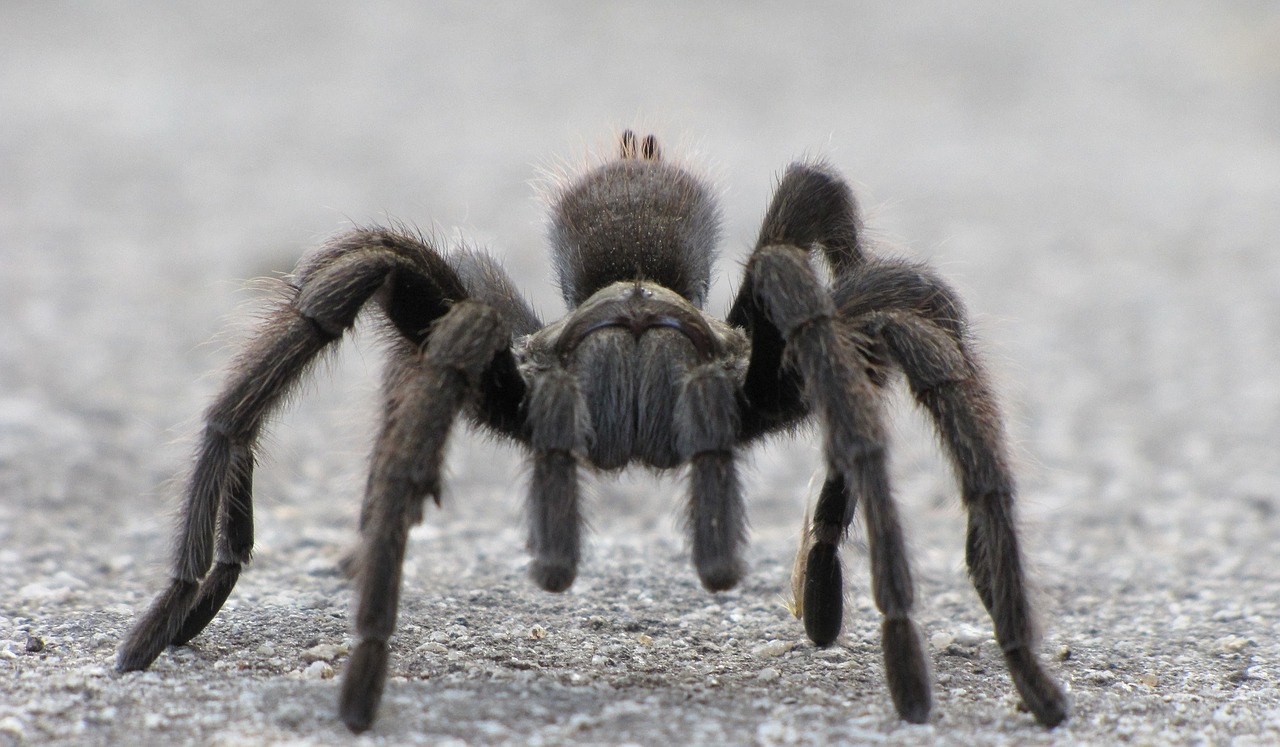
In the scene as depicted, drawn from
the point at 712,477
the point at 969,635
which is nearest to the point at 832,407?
the point at 712,477

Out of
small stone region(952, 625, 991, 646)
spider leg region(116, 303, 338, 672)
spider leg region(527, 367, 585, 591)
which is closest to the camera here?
spider leg region(527, 367, 585, 591)

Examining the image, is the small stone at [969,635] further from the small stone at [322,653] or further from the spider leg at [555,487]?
the small stone at [322,653]

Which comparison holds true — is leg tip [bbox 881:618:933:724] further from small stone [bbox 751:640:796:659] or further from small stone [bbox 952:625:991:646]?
small stone [bbox 952:625:991:646]

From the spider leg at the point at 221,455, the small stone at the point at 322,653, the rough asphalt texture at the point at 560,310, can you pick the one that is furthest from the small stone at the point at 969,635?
the spider leg at the point at 221,455

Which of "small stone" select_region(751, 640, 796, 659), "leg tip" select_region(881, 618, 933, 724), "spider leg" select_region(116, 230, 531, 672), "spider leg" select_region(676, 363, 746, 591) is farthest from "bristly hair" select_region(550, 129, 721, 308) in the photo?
"leg tip" select_region(881, 618, 933, 724)

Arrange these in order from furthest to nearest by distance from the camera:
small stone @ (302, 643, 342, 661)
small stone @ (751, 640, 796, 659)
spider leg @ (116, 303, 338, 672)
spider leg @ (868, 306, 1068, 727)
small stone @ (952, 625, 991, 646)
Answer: small stone @ (952, 625, 991, 646) < small stone @ (751, 640, 796, 659) < small stone @ (302, 643, 342, 661) < spider leg @ (116, 303, 338, 672) < spider leg @ (868, 306, 1068, 727)

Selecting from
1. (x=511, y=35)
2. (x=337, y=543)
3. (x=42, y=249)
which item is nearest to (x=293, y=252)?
(x=42, y=249)

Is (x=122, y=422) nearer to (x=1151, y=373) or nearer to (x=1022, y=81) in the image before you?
(x=1151, y=373)
